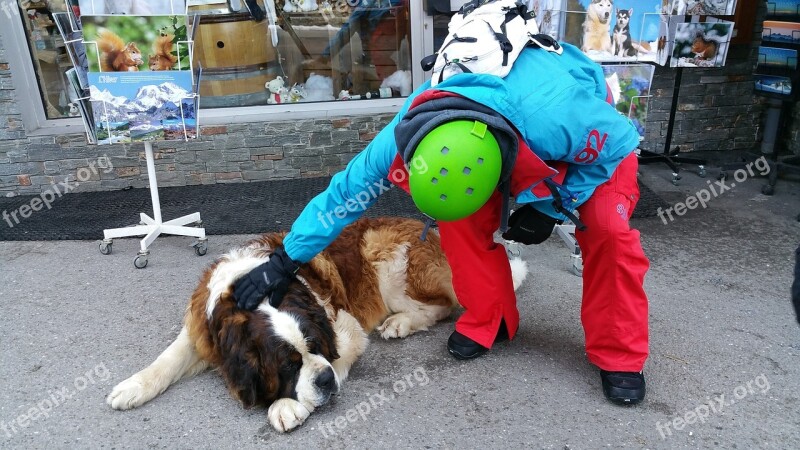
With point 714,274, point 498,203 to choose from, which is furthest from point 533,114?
point 714,274

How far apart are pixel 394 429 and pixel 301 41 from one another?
4586mm

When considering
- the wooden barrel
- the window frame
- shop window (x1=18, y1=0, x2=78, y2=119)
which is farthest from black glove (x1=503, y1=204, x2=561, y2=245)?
shop window (x1=18, y1=0, x2=78, y2=119)

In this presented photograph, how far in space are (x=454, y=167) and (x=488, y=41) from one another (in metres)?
0.66

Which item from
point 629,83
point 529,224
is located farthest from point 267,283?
point 629,83

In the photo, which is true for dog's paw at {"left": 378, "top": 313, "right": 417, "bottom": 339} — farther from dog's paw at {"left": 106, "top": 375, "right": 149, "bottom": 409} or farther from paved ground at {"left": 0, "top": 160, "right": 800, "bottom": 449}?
dog's paw at {"left": 106, "top": 375, "right": 149, "bottom": 409}

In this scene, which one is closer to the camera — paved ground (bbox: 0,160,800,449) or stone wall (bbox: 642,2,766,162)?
paved ground (bbox: 0,160,800,449)

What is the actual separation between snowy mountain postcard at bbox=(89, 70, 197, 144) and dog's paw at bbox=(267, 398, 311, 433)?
94.4 inches

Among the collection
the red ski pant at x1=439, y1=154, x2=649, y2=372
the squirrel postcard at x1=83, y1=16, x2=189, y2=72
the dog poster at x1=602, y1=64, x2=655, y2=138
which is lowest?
the red ski pant at x1=439, y1=154, x2=649, y2=372

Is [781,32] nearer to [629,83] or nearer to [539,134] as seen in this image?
[629,83]

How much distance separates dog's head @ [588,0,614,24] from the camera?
4.74 m

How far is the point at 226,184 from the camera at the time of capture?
613cm

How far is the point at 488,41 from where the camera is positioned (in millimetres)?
2664

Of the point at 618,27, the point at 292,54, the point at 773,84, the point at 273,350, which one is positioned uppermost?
the point at 618,27

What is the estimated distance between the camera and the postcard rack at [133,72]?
13.7ft
